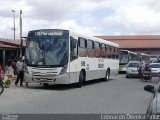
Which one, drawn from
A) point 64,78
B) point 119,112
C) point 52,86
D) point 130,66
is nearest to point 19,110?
point 119,112

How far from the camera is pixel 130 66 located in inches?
1485

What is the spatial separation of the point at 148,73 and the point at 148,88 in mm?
21266

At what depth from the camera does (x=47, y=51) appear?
20594mm

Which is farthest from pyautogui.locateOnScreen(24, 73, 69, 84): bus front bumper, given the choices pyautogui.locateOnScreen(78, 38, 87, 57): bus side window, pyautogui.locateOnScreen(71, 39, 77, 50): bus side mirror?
pyautogui.locateOnScreen(78, 38, 87, 57): bus side window

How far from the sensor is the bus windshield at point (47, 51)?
2042 cm

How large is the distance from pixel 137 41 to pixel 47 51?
3311 inches

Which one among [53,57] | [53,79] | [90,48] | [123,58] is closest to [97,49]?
[90,48]

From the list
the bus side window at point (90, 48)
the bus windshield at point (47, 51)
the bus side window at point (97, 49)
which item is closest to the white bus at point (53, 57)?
the bus windshield at point (47, 51)

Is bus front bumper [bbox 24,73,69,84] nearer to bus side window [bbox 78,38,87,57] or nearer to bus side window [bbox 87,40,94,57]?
bus side window [bbox 78,38,87,57]

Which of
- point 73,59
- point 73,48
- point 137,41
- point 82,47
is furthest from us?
point 137,41

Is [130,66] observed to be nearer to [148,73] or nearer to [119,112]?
[148,73]

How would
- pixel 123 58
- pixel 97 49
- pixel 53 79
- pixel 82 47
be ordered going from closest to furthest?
pixel 53 79 → pixel 82 47 → pixel 97 49 → pixel 123 58

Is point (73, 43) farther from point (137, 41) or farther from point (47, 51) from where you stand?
point (137, 41)

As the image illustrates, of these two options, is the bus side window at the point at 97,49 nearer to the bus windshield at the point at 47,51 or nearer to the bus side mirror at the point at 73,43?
the bus side mirror at the point at 73,43
